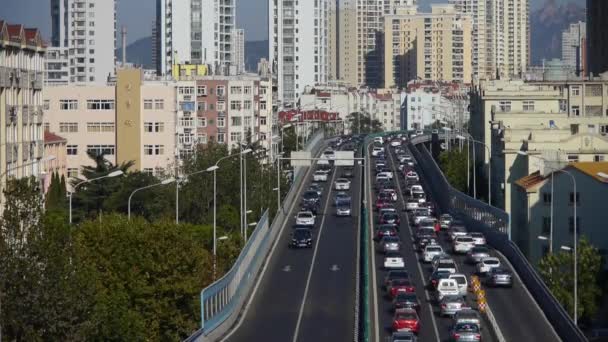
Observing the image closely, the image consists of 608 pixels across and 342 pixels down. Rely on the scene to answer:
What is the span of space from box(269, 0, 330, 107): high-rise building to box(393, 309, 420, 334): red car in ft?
384

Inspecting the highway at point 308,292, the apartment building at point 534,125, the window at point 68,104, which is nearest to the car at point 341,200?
the highway at point 308,292

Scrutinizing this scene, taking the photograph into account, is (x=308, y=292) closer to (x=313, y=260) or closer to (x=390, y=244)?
(x=313, y=260)

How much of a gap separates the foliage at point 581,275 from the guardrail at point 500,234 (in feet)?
2.79

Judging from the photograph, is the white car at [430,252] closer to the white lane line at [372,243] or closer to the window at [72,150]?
the white lane line at [372,243]

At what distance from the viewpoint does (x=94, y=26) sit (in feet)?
465

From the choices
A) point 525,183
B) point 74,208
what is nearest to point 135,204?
point 74,208

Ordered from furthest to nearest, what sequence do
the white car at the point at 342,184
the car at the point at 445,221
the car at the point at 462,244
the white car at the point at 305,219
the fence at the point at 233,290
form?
the white car at the point at 342,184 < the white car at the point at 305,219 < the car at the point at 445,221 < the car at the point at 462,244 < the fence at the point at 233,290

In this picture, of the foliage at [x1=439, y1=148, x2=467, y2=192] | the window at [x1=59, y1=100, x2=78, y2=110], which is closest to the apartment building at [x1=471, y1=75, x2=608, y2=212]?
the foliage at [x1=439, y1=148, x2=467, y2=192]

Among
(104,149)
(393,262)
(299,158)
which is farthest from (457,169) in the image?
(393,262)

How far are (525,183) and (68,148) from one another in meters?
25.6

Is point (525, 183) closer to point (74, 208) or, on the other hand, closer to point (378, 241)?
point (378, 241)

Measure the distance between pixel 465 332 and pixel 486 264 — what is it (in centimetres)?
1081

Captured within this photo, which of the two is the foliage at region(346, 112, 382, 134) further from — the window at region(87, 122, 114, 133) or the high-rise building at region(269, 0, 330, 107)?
the window at region(87, 122, 114, 133)

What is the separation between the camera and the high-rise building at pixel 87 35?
140 meters
